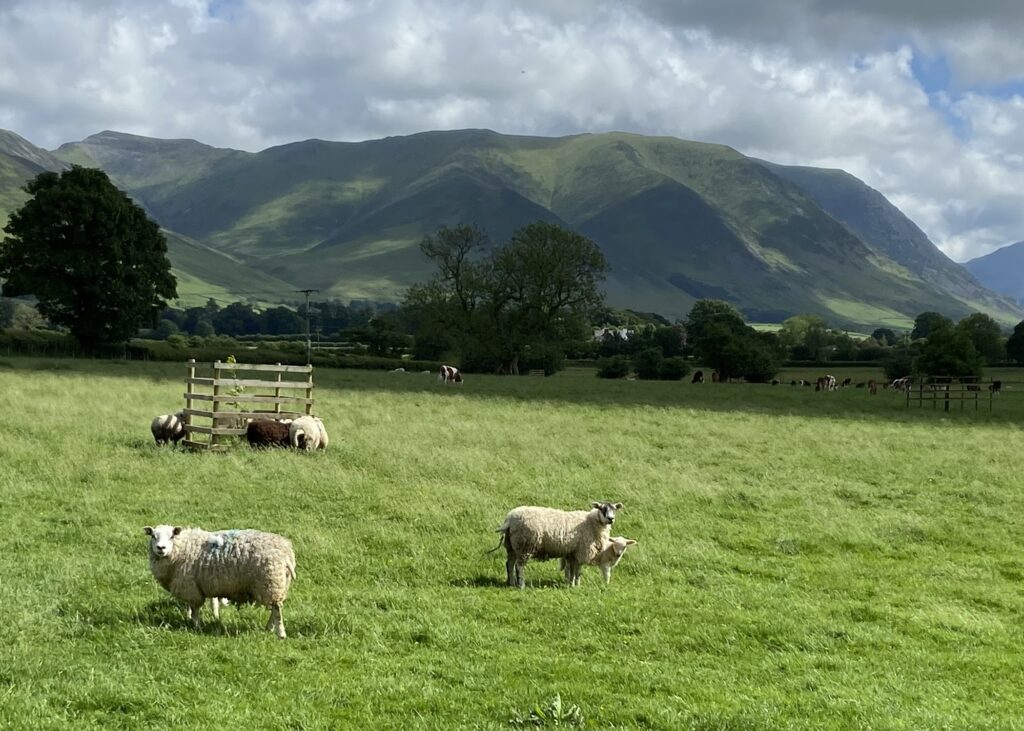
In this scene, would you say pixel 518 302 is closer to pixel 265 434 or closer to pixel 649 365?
pixel 649 365

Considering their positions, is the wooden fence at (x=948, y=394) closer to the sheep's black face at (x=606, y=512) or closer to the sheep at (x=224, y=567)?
the sheep's black face at (x=606, y=512)

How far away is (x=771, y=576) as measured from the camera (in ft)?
49.5

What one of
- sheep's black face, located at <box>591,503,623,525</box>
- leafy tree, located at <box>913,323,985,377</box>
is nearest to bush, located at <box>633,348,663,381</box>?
leafy tree, located at <box>913,323,985,377</box>

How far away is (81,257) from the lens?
62344 millimetres

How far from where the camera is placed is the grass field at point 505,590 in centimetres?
899

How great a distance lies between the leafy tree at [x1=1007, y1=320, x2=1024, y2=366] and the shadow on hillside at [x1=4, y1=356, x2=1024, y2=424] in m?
52.6

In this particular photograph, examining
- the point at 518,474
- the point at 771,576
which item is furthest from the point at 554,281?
the point at 771,576

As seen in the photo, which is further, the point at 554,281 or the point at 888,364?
the point at 888,364

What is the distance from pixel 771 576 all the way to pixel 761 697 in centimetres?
606

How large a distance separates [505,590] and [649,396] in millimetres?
42071

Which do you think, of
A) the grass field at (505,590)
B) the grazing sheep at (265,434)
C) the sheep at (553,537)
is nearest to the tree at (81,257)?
the grass field at (505,590)

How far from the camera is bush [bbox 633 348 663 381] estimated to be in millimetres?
93375

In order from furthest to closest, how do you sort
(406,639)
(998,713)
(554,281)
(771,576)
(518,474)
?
→ (554,281), (518,474), (771,576), (406,639), (998,713)

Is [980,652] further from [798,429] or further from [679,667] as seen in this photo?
[798,429]
